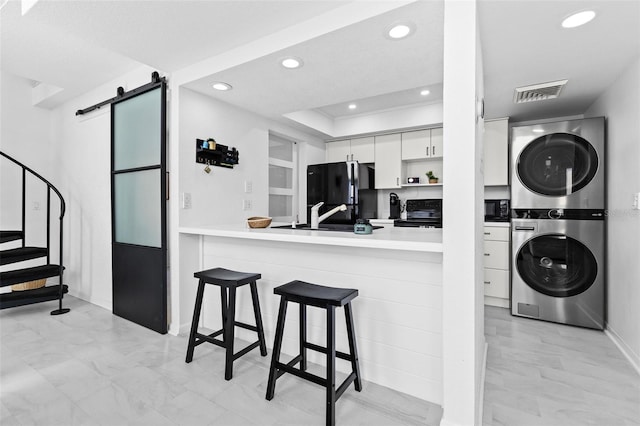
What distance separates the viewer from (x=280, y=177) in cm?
423

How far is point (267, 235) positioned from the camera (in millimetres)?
2070

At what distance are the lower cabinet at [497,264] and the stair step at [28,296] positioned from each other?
15.1 ft

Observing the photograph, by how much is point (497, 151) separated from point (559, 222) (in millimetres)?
1038

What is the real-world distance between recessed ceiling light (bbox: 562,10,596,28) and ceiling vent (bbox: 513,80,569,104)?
0.94m

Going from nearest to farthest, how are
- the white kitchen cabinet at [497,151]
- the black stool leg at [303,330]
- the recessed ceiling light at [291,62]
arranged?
the black stool leg at [303,330], the recessed ceiling light at [291,62], the white kitchen cabinet at [497,151]

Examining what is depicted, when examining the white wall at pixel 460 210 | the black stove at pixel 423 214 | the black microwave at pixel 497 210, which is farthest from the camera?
the black stove at pixel 423 214

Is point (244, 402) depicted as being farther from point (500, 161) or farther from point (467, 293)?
point (500, 161)

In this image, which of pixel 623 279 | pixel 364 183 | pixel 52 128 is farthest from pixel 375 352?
pixel 52 128

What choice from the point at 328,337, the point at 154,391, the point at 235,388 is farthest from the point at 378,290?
the point at 154,391

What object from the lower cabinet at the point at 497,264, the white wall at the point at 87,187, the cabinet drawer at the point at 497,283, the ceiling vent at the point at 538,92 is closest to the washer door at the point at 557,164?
the ceiling vent at the point at 538,92

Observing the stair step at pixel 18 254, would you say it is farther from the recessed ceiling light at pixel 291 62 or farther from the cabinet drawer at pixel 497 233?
the cabinet drawer at pixel 497 233

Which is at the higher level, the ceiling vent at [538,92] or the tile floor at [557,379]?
the ceiling vent at [538,92]

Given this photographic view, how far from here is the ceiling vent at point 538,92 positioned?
268 cm

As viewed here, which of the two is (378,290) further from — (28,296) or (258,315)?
(28,296)
